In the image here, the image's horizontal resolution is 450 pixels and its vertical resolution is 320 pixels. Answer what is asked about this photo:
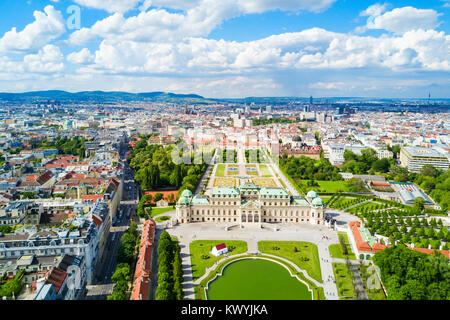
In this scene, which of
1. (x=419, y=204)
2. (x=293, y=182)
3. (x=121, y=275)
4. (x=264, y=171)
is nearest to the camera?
(x=121, y=275)

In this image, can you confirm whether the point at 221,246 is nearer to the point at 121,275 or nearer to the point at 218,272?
the point at 218,272

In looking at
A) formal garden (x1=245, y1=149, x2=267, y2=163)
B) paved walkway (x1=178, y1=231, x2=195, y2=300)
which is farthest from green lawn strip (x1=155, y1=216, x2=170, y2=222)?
formal garden (x1=245, y1=149, x2=267, y2=163)

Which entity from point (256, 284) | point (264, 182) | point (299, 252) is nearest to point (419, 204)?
point (299, 252)

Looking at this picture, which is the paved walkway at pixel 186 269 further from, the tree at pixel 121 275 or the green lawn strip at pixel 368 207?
the green lawn strip at pixel 368 207

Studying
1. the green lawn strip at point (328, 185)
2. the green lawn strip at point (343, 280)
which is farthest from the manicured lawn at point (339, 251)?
the green lawn strip at point (328, 185)

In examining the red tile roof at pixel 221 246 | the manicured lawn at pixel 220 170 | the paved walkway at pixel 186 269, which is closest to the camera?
the paved walkway at pixel 186 269

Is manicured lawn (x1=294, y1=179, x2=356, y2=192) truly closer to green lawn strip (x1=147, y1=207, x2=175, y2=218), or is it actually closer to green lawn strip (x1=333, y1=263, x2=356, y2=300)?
green lawn strip (x1=147, y1=207, x2=175, y2=218)
